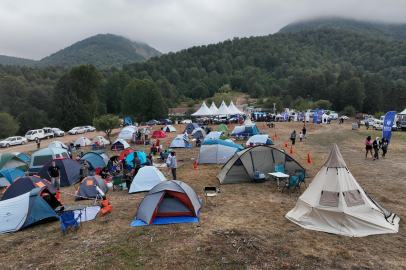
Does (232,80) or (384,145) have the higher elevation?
(232,80)

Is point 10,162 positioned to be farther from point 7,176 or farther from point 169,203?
point 169,203

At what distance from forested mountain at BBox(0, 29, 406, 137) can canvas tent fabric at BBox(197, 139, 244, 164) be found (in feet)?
123

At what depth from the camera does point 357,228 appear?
677 centimetres

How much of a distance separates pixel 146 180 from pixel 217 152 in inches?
243

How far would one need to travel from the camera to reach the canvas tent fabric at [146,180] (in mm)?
11109

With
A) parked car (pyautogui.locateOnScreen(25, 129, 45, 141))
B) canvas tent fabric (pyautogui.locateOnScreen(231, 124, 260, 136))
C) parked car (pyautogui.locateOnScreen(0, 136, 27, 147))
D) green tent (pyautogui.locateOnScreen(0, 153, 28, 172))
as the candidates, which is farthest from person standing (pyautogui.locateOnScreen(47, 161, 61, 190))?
parked car (pyautogui.locateOnScreen(25, 129, 45, 141))

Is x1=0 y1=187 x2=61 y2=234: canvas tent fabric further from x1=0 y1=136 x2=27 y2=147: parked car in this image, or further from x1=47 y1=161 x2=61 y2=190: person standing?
Result: x1=0 y1=136 x2=27 y2=147: parked car

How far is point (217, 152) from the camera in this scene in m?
16.2

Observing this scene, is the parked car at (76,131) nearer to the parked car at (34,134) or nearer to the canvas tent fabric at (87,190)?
the parked car at (34,134)

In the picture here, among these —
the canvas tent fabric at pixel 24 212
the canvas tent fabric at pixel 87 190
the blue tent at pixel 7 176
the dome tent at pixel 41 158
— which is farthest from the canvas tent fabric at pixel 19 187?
the dome tent at pixel 41 158

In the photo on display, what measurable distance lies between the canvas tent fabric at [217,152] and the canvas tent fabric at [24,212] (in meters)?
9.68

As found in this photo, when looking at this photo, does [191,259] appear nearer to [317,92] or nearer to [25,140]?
[25,140]

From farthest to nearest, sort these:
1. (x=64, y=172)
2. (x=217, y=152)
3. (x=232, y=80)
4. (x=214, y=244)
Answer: (x=232, y=80), (x=217, y=152), (x=64, y=172), (x=214, y=244)

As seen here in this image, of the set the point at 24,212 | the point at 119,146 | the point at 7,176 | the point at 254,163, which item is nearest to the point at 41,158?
the point at 7,176
